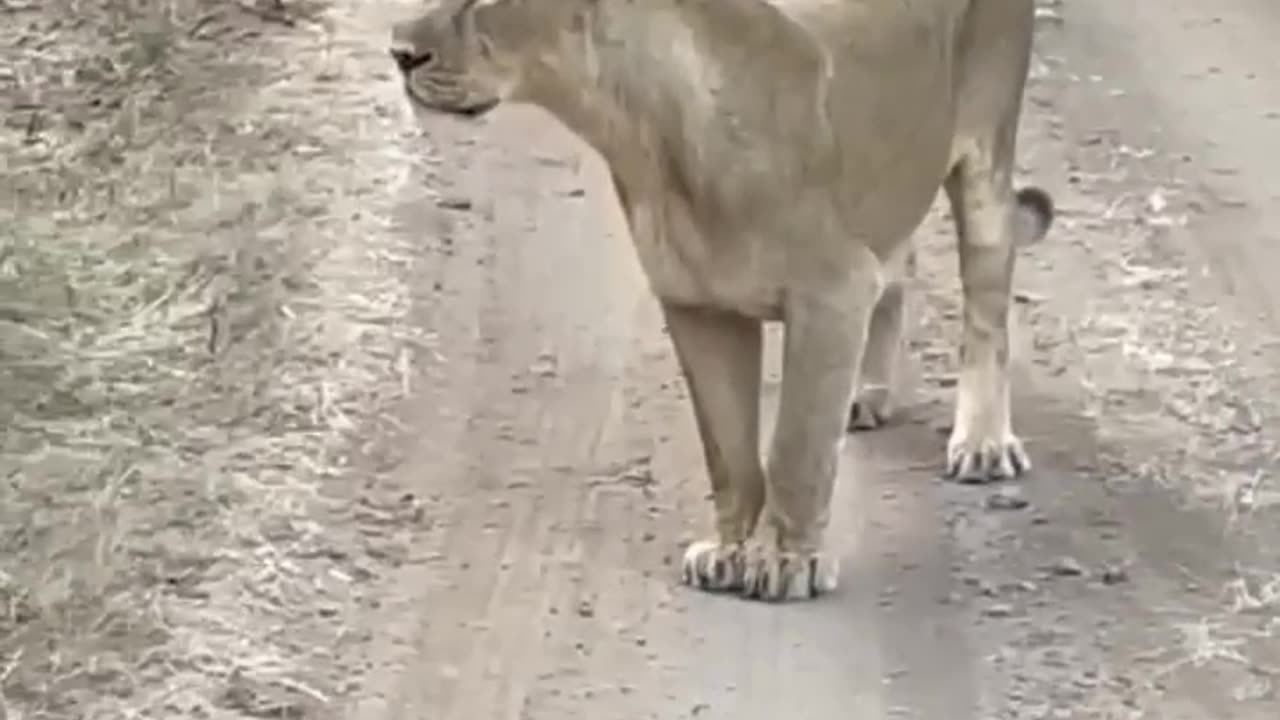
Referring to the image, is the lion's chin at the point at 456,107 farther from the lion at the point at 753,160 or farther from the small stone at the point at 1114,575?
the small stone at the point at 1114,575

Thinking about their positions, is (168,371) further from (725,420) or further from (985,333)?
(985,333)

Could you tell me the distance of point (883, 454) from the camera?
419 centimetres

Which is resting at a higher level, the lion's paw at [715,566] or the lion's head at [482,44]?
the lion's head at [482,44]

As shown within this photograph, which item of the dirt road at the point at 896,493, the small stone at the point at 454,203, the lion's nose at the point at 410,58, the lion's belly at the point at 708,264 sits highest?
the lion's nose at the point at 410,58

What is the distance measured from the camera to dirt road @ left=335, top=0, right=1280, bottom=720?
3.48 meters

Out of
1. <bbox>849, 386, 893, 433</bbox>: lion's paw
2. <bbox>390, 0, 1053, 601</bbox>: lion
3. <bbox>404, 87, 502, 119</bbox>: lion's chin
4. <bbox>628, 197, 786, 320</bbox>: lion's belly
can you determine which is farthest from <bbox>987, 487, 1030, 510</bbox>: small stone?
<bbox>404, 87, 502, 119</bbox>: lion's chin

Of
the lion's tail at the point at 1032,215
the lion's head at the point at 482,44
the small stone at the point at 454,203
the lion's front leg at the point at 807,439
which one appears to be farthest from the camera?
the small stone at the point at 454,203

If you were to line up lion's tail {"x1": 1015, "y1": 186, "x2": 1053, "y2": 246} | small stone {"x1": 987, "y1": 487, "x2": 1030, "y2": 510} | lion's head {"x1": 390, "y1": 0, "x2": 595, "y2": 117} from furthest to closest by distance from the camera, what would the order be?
lion's tail {"x1": 1015, "y1": 186, "x2": 1053, "y2": 246}
small stone {"x1": 987, "y1": 487, "x2": 1030, "y2": 510}
lion's head {"x1": 390, "y1": 0, "x2": 595, "y2": 117}

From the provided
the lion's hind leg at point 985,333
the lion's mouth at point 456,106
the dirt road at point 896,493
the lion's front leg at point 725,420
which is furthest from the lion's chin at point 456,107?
the lion's hind leg at point 985,333

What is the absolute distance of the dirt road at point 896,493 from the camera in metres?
3.48

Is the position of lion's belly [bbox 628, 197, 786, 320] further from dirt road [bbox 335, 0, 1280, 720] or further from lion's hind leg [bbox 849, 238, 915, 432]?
lion's hind leg [bbox 849, 238, 915, 432]

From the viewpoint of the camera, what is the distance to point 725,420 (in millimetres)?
3678

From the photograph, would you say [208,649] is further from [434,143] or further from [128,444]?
[434,143]

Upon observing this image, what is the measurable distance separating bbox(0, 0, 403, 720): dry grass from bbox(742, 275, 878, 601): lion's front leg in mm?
656
